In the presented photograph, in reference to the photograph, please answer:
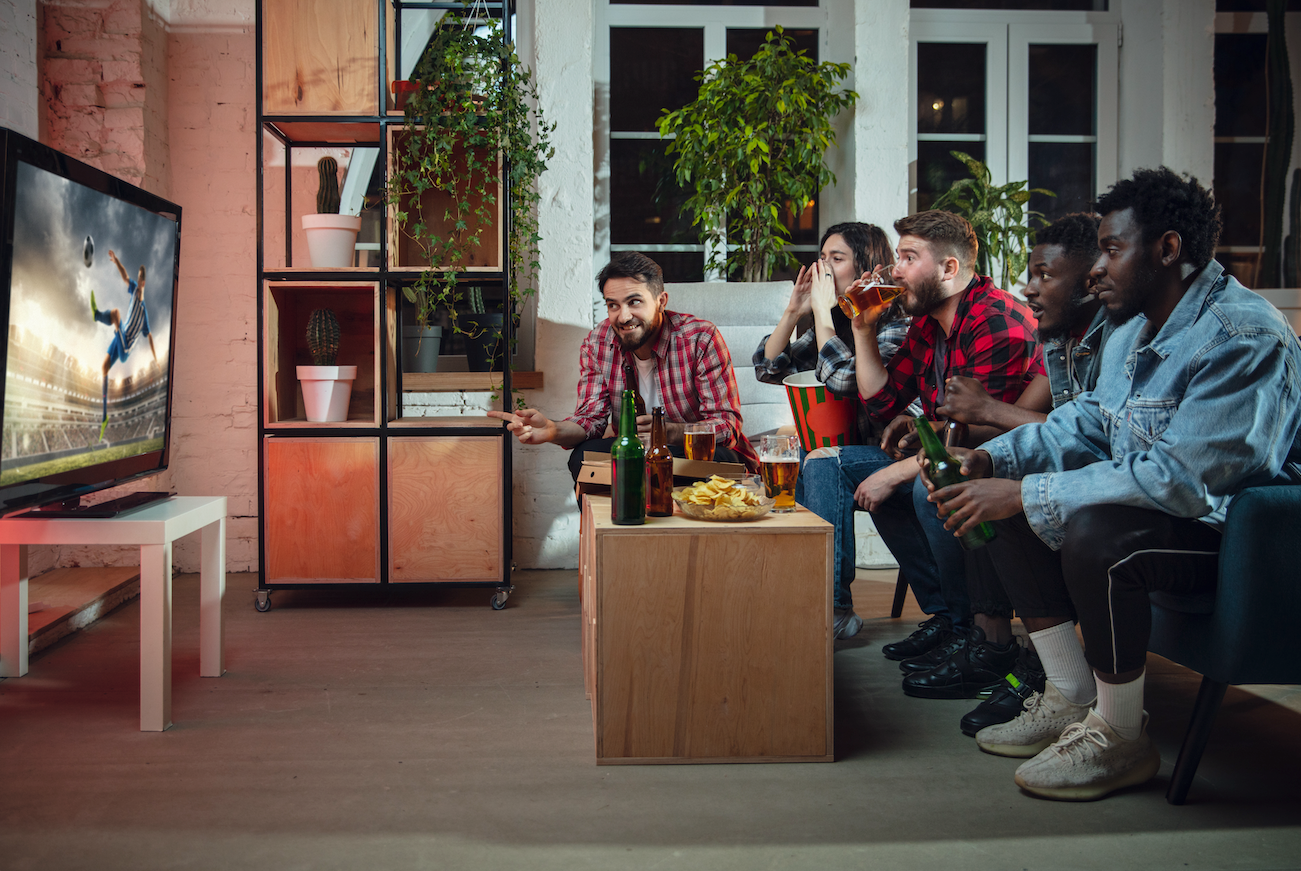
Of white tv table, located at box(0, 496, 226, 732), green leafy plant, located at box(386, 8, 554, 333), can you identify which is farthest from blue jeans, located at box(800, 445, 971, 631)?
white tv table, located at box(0, 496, 226, 732)

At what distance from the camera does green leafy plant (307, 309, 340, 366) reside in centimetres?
315

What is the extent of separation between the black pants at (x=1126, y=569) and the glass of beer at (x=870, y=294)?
1.02 metres

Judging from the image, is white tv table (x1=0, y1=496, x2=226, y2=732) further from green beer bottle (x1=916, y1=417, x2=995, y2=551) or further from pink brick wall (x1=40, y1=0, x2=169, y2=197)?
pink brick wall (x1=40, y1=0, x2=169, y2=197)

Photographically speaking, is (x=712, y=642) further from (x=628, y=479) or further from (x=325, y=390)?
(x=325, y=390)

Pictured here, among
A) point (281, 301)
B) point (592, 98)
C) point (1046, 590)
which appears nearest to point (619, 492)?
point (1046, 590)

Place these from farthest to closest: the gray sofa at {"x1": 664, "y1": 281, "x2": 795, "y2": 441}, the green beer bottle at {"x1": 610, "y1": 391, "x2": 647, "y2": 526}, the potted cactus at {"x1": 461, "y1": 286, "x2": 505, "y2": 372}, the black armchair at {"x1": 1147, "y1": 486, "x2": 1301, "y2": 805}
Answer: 1. the gray sofa at {"x1": 664, "y1": 281, "x2": 795, "y2": 441}
2. the potted cactus at {"x1": 461, "y1": 286, "x2": 505, "y2": 372}
3. the green beer bottle at {"x1": 610, "y1": 391, "x2": 647, "y2": 526}
4. the black armchair at {"x1": 1147, "y1": 486, "x2": 1301, "y2": 805}

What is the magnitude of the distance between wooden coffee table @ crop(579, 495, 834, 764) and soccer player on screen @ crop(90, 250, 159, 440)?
1.27 m

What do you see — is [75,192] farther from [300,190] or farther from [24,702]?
[300,190]

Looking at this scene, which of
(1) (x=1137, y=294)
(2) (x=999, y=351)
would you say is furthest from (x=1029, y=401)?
(1) (x=1137, y=294)

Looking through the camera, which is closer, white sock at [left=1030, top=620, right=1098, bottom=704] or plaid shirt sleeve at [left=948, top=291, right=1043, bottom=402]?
white sock at [left=1030, top=620, right=1098, bottom=704]

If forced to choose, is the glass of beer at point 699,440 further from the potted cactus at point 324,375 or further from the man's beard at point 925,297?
the potted cactus at point 324,375

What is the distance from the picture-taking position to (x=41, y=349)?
187 centimetres

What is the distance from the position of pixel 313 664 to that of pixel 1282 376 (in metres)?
2.26

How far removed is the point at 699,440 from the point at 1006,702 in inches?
34.6
